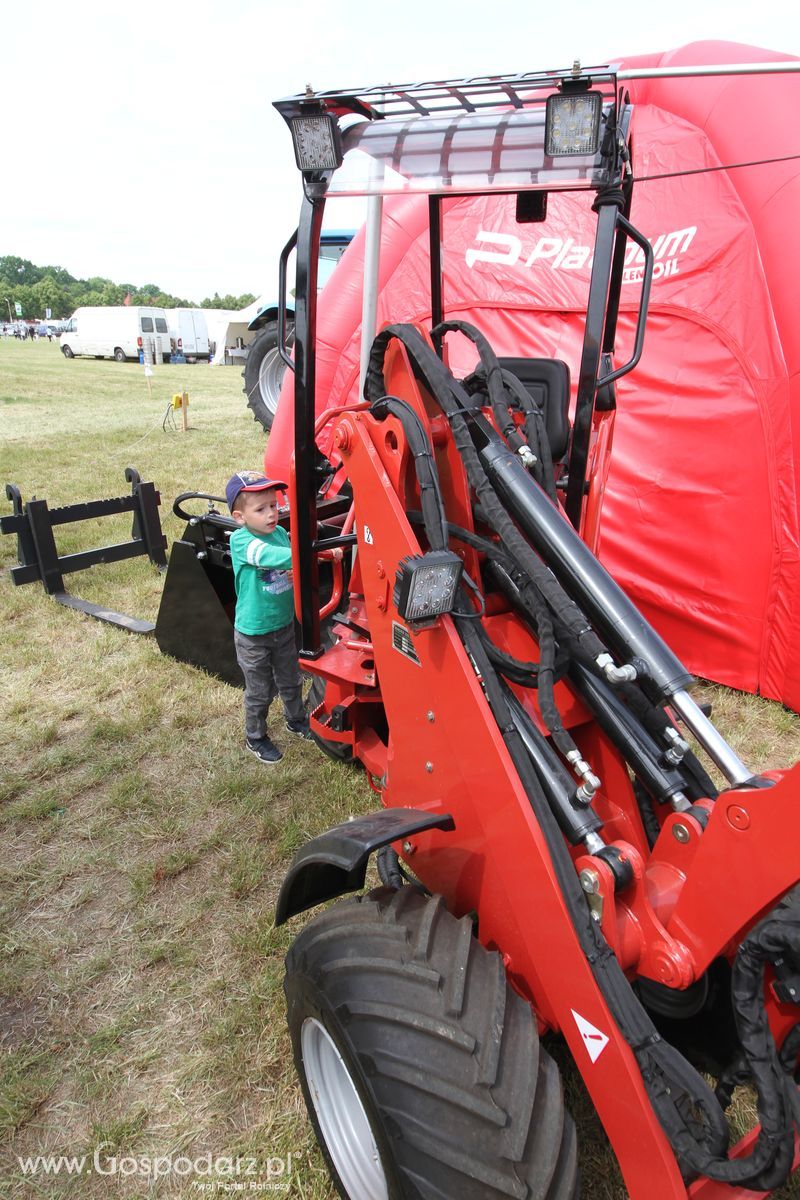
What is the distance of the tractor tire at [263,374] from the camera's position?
10625 mm

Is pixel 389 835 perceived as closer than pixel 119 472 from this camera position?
Yes

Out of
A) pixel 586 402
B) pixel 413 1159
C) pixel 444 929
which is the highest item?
pixel 586 402

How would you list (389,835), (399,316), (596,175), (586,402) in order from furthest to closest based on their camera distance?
(399,316) → (586,402) → (596,175) → (389,835)

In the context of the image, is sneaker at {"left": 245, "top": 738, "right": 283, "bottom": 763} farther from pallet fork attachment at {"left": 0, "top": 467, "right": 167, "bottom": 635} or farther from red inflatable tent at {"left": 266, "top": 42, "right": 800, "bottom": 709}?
red inflatable tent at {"left": 266, "top": 42, "right": 800, "bottom": 709}

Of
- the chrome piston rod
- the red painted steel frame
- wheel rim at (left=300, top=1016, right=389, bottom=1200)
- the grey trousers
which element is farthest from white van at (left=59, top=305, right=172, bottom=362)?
the chrome piston rod

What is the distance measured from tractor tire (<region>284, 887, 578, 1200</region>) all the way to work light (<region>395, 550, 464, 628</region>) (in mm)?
651

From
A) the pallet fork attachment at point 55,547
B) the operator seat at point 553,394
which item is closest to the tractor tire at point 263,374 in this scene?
the pallet fork attachment at point 55,547

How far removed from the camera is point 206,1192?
73.7 inches

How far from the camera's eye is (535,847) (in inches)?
62.6

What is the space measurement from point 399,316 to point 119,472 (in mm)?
5323

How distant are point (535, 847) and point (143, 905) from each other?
1.79 m

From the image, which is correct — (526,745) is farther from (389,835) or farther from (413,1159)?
(413,1159)

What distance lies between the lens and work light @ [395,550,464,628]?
176 centimetres

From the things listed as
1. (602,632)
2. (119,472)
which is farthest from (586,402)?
(119,472)
